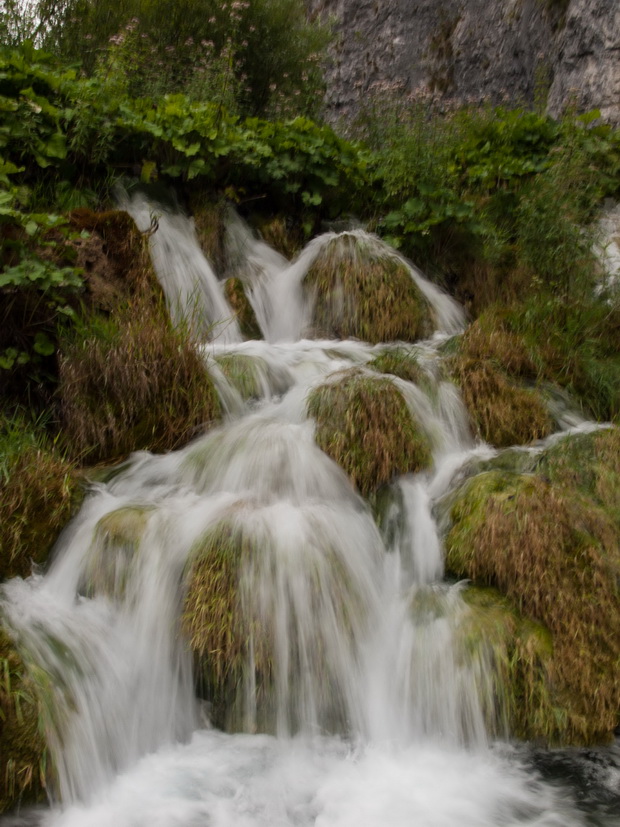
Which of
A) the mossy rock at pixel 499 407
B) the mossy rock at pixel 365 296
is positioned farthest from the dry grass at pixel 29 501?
the mossy rock at pixel 365 296

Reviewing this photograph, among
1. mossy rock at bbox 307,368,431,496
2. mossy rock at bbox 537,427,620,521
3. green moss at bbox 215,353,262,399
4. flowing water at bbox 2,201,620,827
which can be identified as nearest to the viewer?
flowing water at bbox 2,201,620,827

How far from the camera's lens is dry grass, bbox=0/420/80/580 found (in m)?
3.21

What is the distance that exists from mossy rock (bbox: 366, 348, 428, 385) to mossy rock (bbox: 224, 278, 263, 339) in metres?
1.29

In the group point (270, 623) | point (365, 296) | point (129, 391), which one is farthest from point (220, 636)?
point (365, 296)

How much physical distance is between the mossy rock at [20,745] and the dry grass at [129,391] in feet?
5.75

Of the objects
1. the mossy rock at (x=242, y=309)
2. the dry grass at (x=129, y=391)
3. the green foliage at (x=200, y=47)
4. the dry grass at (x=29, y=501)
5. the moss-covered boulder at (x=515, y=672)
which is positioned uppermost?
the green foliage at (x=200, y=47)

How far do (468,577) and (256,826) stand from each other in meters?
1.48

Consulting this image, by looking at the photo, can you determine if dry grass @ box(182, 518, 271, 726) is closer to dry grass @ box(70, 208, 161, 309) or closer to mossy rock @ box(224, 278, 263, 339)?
dry grass @ box(70, 208, 161, 309)

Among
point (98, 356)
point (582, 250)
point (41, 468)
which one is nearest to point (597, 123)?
point (582, 250)

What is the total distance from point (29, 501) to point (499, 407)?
2.80 m

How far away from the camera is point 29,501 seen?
335 cm

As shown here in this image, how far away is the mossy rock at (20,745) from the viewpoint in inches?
94.7

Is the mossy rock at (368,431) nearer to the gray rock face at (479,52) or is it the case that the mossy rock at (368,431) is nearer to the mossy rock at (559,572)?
the mossy rock at (559,572)

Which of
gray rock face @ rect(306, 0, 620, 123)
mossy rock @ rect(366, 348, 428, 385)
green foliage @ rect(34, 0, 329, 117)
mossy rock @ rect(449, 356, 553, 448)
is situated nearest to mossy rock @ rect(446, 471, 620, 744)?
mossy rock @ rect(449, 356, 553, 448)
